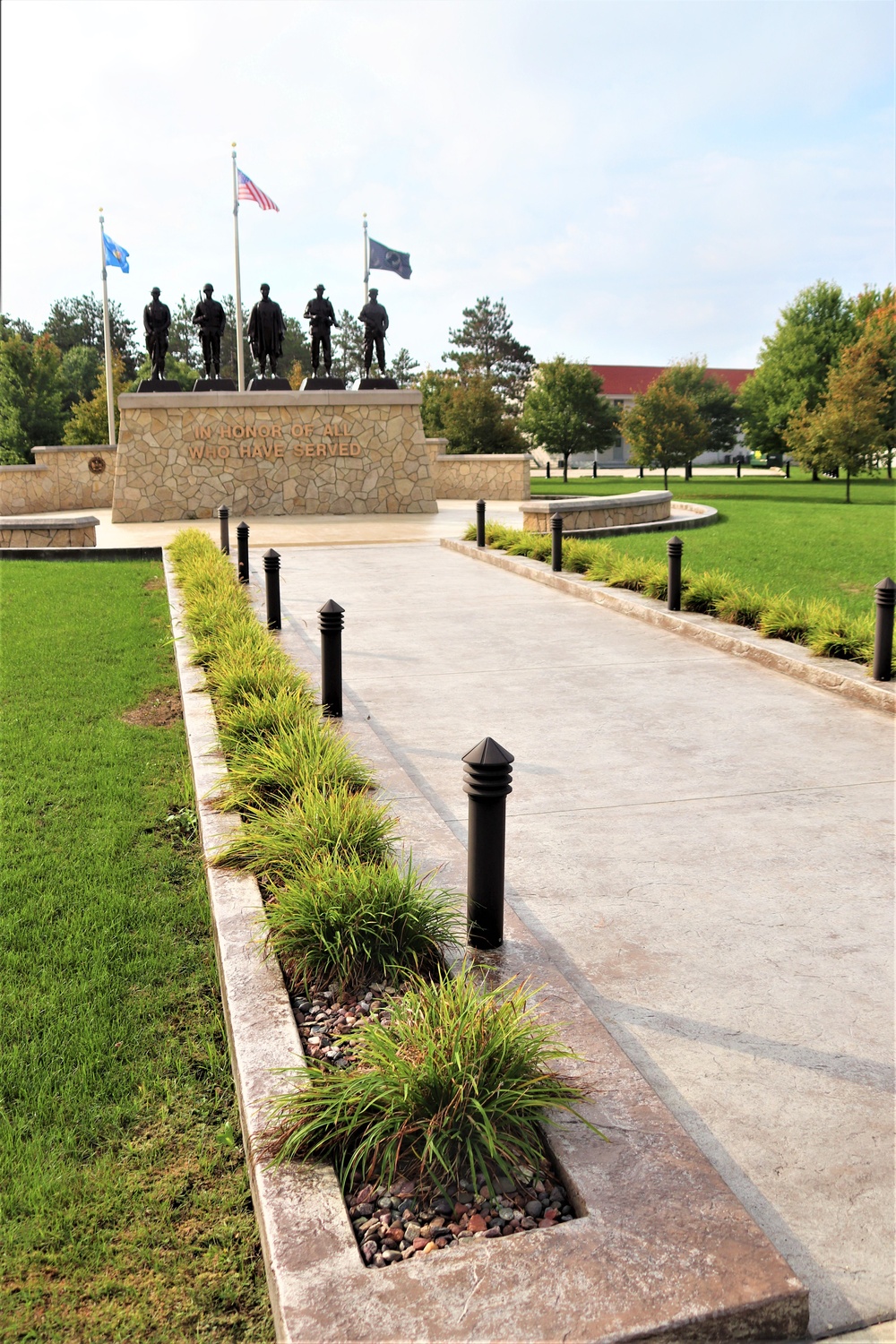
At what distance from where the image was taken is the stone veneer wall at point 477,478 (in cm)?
3566

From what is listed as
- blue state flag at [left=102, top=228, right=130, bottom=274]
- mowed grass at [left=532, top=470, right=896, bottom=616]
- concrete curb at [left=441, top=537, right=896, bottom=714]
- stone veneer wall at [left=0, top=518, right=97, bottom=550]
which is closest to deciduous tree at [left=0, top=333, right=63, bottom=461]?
blue state flag at [left=102, top=228, right=130, bottom=274]

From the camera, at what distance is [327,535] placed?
71.6ft

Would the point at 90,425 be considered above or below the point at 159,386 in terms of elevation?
above

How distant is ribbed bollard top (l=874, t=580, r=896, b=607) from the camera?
7.93 metres

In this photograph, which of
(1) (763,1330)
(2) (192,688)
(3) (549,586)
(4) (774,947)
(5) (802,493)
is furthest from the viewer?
(5) (802,493)

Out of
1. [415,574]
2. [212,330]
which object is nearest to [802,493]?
[212,330]

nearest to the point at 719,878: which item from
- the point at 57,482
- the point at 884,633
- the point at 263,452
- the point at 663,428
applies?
the point at 884,633

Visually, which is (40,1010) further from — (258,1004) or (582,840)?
(582,840)

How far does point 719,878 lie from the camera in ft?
16.0

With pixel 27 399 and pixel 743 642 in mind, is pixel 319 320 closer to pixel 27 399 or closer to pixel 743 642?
pixel 743 642

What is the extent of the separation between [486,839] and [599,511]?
1742 cm

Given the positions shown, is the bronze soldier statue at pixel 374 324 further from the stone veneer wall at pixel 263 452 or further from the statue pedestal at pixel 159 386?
the statue pedestal at pixel 159 386

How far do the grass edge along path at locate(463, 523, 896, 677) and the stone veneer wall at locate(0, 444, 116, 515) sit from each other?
1917 cm

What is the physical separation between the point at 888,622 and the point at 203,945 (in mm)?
5908
